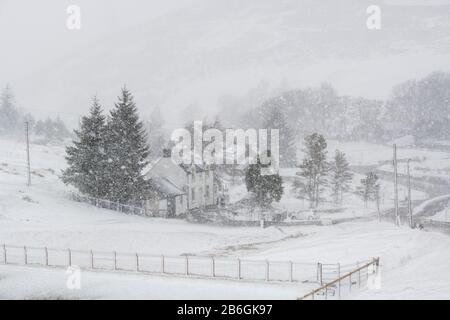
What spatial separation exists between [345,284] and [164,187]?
40.6 metres

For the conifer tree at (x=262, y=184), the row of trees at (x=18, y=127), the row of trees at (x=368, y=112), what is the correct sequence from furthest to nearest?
the row of trees at (x=368, y=112) → the row of trees at (x=18, y=127) → the conifer tree at (x=262, y=184)

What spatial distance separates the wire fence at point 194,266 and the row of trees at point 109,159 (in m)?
21.7

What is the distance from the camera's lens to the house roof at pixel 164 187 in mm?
63844

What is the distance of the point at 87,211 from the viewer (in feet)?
168

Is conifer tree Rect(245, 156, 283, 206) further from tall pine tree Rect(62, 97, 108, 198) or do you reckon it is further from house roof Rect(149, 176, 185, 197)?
tall pine tree Rect(62, 97, 108, 198)

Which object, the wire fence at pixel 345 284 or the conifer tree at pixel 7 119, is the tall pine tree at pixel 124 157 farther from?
the conifer tree at pixel 7 119

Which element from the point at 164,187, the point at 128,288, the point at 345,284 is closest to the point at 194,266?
the point at 128,288

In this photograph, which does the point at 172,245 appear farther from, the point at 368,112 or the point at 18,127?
the point at 368,112

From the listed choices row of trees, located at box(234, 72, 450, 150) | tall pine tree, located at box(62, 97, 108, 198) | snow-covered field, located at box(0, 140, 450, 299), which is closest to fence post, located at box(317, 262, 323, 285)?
snow-covered field, located at box(0, 140, 450, 299)

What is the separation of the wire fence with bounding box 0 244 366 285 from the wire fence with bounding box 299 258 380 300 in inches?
31.5

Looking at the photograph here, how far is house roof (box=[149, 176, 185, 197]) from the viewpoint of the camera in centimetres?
6384

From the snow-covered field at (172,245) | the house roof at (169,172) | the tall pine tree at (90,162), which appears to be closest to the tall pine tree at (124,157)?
the tall pine tree at (90,162)
